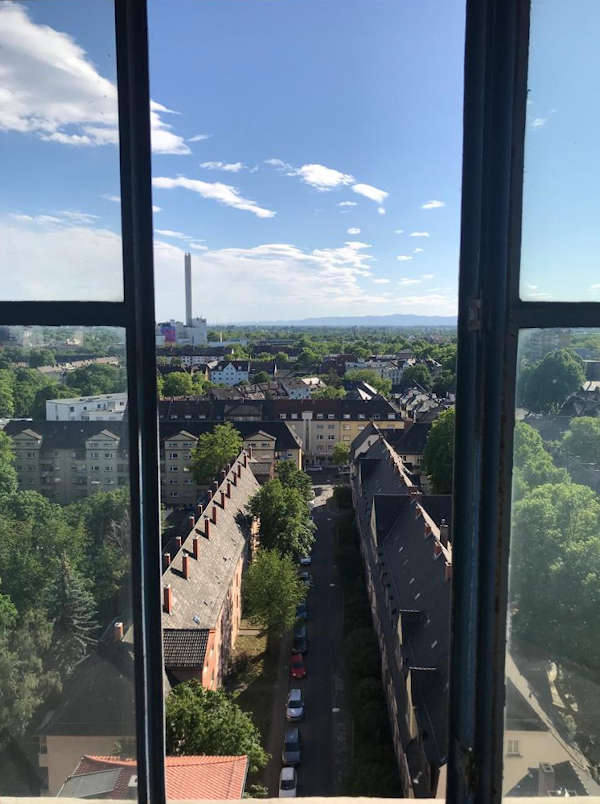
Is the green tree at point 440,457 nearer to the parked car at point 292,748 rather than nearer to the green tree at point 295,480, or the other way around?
the green tree at point 295,480

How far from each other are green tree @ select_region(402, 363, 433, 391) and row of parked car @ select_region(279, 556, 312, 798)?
39898mm

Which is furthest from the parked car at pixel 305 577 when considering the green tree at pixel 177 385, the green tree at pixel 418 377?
the green tree at pixel 418 377

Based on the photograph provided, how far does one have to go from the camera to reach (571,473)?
1355mm

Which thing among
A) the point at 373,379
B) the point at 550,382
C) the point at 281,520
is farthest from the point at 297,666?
the point at 373,379

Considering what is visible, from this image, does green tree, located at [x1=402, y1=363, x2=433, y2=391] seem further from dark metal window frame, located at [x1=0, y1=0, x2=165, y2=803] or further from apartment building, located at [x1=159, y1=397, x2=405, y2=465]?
dark metal window frame, located at [x1=0, y1=0, x2=165, y2=803]

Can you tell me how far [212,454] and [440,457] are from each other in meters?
9.65

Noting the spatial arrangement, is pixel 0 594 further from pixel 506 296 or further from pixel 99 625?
pixel 506 296

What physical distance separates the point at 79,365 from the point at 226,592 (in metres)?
13.6

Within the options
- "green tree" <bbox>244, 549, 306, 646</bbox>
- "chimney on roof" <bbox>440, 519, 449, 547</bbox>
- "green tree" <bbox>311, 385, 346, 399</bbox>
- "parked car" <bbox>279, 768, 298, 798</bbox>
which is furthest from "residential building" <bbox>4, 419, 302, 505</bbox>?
"green tree" <bbox>311, 385, 346, 399</bbox>

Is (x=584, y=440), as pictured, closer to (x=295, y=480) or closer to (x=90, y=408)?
(x=90, y=408)

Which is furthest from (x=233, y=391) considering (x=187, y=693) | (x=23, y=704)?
(x=23, y=704)

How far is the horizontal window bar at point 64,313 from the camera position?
1.36m

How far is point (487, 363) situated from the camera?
1326mm

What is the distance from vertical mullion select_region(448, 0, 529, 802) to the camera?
1.27 m
